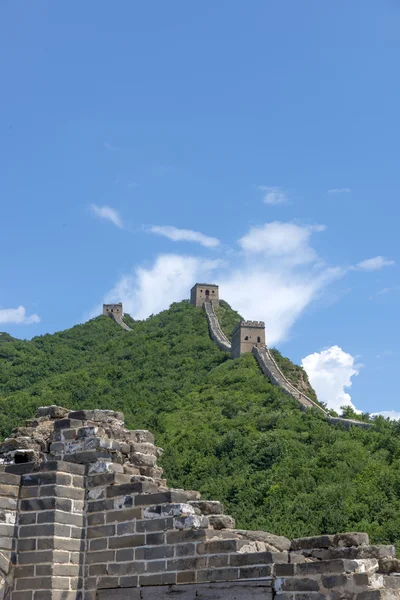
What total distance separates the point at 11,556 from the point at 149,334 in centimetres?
5639

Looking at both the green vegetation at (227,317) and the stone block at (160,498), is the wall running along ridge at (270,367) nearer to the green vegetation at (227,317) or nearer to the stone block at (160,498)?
the green vegetation at (227,317)

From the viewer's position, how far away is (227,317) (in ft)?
229

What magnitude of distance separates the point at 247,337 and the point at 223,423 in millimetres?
16139

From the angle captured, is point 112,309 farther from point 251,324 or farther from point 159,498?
point 159,498

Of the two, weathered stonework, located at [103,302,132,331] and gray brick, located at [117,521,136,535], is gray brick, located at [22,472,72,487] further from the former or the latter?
weathered stonework, located at [103,302,132,331]

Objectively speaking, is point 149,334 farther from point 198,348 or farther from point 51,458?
point 51,458

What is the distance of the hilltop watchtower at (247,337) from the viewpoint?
185ft

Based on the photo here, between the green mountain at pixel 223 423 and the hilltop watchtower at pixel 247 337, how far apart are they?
3.88 feet

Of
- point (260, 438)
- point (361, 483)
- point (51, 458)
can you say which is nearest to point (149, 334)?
point (260, 438)

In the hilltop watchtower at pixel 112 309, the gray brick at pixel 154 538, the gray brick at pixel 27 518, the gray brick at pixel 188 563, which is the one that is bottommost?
the gray brick at pixel 188 563

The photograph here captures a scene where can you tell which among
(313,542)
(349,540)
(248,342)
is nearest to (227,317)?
(248,342)

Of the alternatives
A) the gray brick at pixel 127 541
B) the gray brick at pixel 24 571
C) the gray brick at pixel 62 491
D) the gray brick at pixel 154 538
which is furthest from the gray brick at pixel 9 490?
the gray brick at pixel 154 538

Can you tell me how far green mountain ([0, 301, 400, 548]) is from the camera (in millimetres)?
27891

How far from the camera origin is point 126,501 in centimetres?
989
